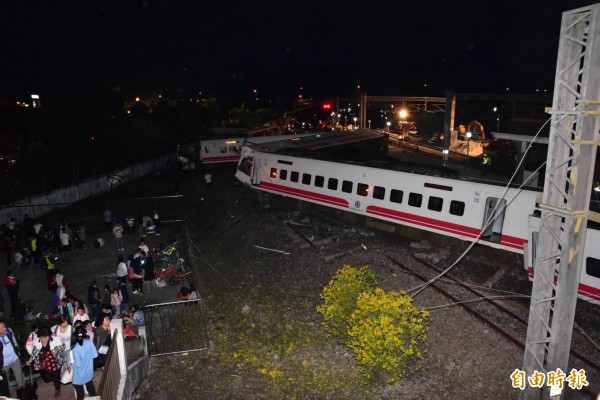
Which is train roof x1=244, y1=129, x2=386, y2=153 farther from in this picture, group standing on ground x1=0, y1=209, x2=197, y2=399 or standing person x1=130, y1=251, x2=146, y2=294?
standing person x1=130, y1=251, x2=146, y2=294

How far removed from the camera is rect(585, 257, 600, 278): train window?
11844 mm

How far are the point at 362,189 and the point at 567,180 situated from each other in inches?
509

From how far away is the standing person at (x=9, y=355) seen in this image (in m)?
8.47

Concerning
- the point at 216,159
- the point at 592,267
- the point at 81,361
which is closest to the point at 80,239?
the point at 81,361

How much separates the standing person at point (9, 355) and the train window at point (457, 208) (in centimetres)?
1431

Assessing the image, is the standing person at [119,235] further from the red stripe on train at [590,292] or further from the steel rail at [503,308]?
the red stripe on train at [590,292]

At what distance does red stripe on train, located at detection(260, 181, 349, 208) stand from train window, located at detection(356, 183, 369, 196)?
3.13ft

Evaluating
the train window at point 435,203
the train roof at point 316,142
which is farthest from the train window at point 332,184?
the train window at point 435,203

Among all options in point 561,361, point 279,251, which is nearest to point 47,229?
point 279,251

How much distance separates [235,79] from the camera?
13938 cm

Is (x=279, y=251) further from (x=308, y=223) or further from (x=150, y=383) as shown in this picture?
(x=150, y=383)

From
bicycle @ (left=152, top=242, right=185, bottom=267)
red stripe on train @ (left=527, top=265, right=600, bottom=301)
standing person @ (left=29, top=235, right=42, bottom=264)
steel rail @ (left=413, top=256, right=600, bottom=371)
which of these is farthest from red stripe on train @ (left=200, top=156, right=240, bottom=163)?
red stripe on train @ (left=527, top=265, right=600, bottom=301)

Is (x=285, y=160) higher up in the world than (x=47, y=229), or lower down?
higher up

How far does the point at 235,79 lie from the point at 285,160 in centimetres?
12294
